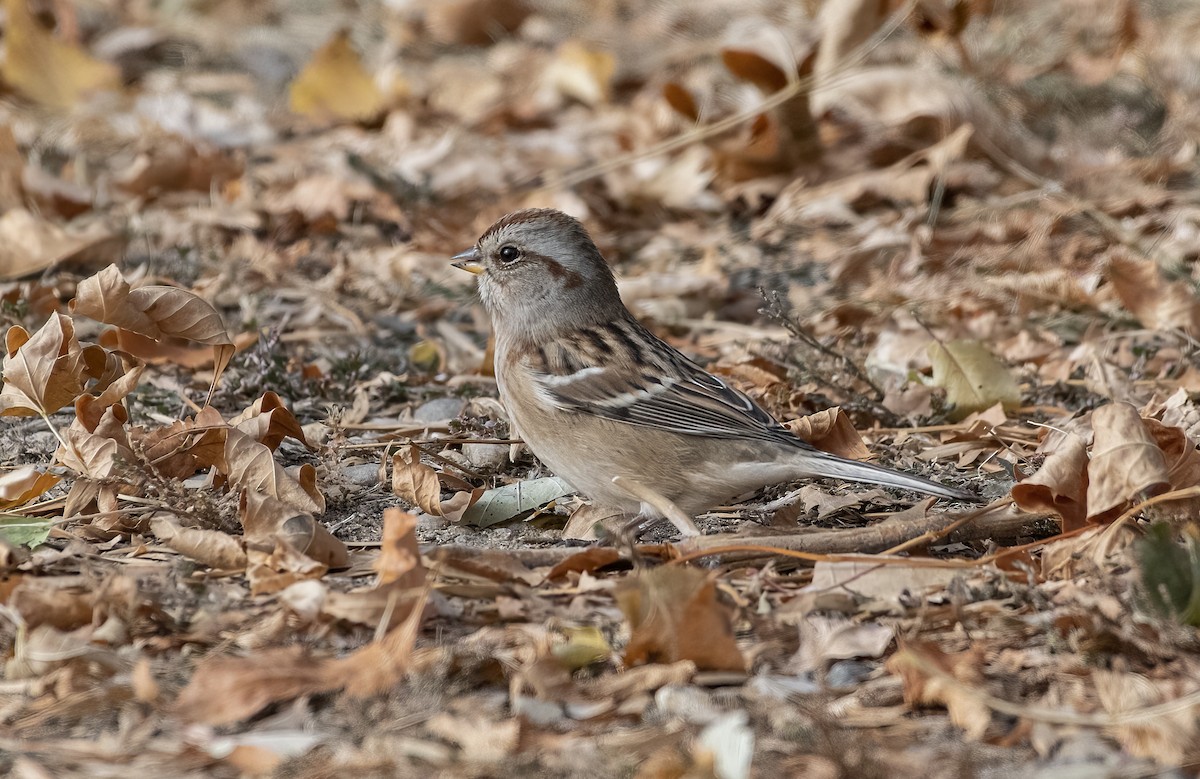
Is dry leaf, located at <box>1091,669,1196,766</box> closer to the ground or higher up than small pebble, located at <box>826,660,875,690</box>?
higher up

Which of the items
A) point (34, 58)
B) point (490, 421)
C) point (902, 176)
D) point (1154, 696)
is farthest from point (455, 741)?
point (34, 58)

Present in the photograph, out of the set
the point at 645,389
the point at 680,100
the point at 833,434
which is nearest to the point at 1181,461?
the point at 833,434

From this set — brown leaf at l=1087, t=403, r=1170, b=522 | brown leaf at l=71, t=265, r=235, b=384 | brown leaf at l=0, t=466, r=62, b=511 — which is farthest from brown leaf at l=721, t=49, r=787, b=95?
brown leaf at l=0, t=466, r=62, b=511

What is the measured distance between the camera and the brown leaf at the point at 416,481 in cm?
380

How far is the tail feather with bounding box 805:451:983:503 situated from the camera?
11.0ft

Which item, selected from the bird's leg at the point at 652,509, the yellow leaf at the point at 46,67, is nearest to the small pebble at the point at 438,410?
the bird's leg at the point at 652,509

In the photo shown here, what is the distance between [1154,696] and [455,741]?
1268 millimetres

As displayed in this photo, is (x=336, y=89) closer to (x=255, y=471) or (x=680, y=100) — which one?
(x=680, y=100)

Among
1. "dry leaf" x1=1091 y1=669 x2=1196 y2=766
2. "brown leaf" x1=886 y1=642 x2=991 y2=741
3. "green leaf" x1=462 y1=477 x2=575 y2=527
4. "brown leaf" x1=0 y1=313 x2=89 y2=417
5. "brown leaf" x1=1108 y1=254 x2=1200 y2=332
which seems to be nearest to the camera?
"dry leaf" x1=1091 y1=669 x2=1196 y2=766

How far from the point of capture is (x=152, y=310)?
3906 mm

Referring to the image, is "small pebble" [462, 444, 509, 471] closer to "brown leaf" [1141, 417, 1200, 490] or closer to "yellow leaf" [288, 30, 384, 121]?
"brown leaf" [1141, 417, 1200, 490]

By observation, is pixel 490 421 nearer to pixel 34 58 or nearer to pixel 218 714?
pixel 218 714

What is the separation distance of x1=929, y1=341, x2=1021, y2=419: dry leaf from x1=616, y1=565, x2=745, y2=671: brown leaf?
2.00 m

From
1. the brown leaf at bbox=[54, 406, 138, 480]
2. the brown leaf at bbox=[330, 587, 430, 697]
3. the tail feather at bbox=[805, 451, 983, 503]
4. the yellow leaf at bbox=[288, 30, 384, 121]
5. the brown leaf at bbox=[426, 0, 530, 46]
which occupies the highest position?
the brown leaf at bbox=[426, 0, 530, 46]
